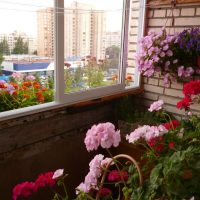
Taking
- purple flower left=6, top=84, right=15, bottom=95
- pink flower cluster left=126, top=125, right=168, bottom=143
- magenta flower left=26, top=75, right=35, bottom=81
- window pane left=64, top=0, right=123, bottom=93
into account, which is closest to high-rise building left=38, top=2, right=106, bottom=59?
window pane left=64, top=0, right=123, bottom=93

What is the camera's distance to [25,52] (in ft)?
5.16

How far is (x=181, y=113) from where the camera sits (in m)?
2.14

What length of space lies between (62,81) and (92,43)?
44 centimetres

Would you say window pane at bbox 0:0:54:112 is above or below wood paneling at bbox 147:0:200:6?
below

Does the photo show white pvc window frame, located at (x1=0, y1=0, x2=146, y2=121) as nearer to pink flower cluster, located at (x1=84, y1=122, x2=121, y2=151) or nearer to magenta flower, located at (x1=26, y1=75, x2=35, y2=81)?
magenta flower, located at (x1=26, y1=75, x2=35, y2=81)

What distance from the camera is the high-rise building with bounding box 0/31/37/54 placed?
1.47 meters

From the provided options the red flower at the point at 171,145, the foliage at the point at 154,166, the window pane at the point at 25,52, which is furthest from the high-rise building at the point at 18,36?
the red flower at the point at 171,145

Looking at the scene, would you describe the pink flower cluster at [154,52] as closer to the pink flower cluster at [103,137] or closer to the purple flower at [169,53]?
the purple flower at [169,53]

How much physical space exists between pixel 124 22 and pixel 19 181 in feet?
5.05

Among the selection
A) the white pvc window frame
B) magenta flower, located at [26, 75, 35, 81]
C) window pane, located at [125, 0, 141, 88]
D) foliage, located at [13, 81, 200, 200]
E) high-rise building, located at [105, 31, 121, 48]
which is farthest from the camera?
window pane, located at [125, 0, 141, 88]

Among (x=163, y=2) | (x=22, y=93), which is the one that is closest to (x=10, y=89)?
(x=22, y=93)

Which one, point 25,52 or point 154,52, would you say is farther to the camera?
point 154,52

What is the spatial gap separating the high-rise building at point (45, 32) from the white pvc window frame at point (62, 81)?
0.05 metres

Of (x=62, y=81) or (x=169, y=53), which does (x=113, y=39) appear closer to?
(x=169, y=53)
